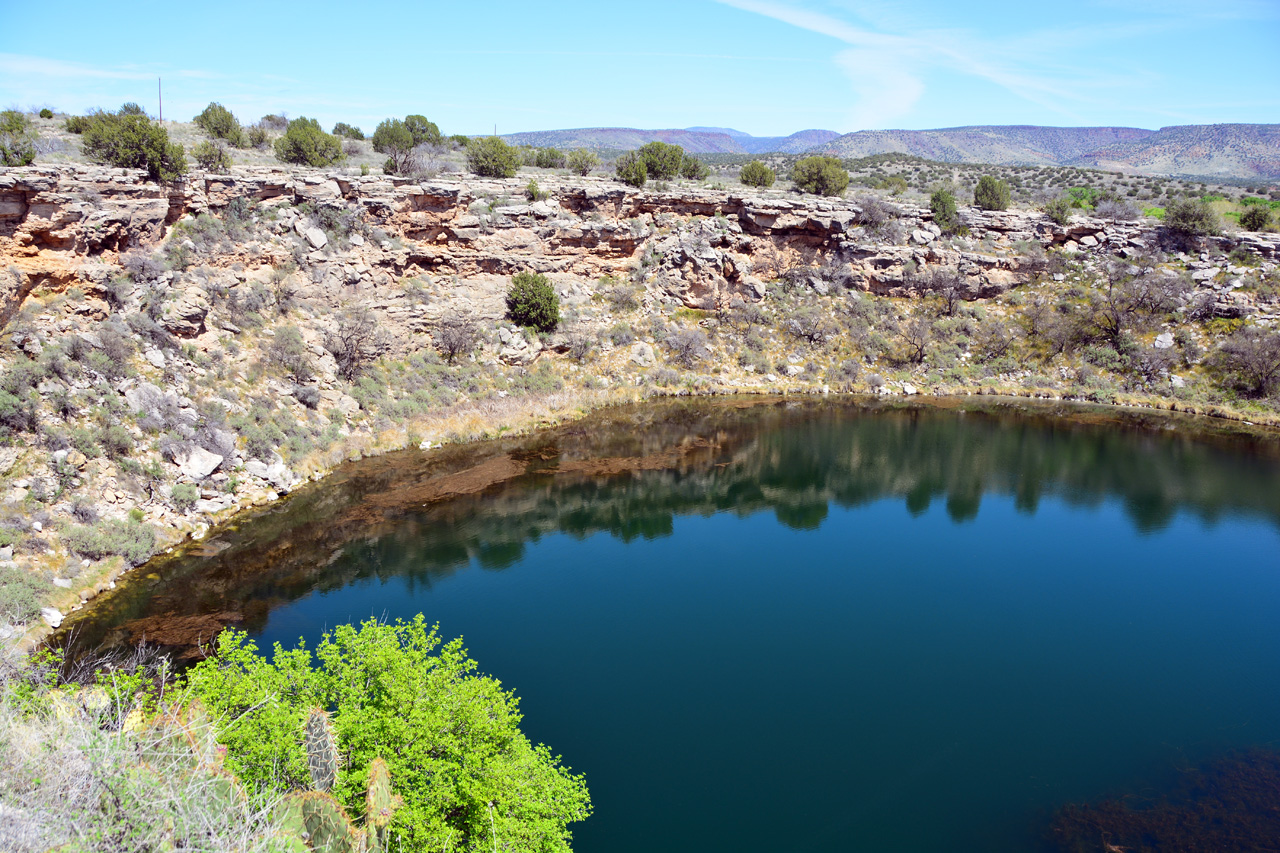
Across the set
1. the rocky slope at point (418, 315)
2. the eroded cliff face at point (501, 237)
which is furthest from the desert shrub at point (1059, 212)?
the rocky slope at point (418, 315)

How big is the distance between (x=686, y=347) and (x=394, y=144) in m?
20.4

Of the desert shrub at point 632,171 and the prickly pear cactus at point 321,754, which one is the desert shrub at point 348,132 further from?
the prickly pear cactus at point 321,754

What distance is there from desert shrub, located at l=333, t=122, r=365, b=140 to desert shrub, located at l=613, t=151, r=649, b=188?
18.5m

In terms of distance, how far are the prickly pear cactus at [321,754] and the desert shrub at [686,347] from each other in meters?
33.4

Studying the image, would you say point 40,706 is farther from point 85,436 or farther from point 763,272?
point 763,272

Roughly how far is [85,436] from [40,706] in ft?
47.9

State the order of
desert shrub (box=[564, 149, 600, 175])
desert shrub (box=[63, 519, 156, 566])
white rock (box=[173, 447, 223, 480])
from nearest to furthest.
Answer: desert shrub (box=[63, 519, 156, 566]) < white rock (box=[173, 447, 223, 480]) < desert shrub (box=[564, 149, 600, 175])

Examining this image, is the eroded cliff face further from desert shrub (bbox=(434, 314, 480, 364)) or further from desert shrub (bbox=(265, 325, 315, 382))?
desert shrub (bbox=(265, 325, 315, 382))

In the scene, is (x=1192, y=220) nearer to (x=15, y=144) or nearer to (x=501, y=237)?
(x=501, y=237)

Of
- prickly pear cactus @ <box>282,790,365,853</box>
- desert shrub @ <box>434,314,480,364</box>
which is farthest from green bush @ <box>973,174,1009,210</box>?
prickly pear cactus @ <box>282,790,365,853</box>

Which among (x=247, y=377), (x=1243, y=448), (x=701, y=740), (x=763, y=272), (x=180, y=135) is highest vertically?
(x=180, y=135)

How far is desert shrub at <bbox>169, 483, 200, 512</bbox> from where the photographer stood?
21.3 m

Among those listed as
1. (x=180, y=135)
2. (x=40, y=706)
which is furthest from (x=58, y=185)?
(x=40, y=706)

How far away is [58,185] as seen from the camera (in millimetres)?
24781
